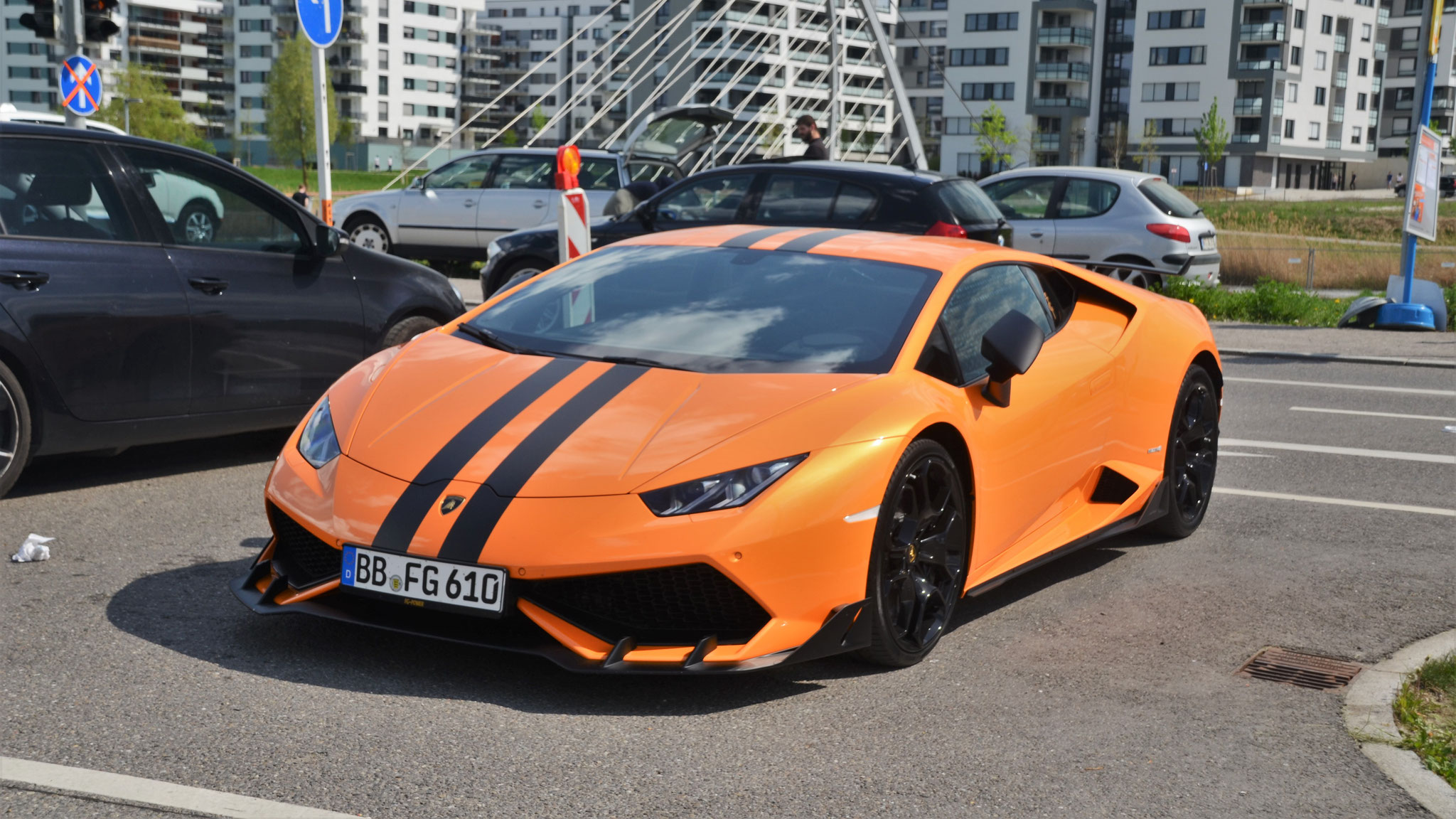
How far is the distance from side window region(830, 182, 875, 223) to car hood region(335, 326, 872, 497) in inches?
305

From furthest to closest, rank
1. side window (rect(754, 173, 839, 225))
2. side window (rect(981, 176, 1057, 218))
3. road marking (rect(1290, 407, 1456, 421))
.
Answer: side window (rect(981, 176, 1057, 218)), side window (rect(754, 173, 839, 225)), road marking (rect(1290, 407, 1456, 421))

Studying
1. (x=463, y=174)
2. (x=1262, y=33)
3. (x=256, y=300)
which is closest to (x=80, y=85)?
(x=463, y=174)

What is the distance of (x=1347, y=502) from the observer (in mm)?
7543

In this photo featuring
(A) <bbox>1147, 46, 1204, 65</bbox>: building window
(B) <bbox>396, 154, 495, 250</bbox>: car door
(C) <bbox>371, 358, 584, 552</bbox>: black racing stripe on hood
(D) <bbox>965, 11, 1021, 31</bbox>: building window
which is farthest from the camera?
(D) <bbox>965, 11, 1021, 31</bbox>: building window

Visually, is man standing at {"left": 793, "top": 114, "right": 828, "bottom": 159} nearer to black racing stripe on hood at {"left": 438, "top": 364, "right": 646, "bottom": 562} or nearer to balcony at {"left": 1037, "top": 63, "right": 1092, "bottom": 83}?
black racing stripe on hood at {"left": 438, "top": 364, "right": 646, "bottom": 562}

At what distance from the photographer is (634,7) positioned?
100625 millimetres

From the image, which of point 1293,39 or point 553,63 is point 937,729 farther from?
point 553,63

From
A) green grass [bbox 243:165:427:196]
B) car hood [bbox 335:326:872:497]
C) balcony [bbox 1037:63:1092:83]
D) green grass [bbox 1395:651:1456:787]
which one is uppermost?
balcony [bbox 1037:63:1092:83]

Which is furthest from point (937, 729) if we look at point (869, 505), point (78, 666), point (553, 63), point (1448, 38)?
point (553, 63)

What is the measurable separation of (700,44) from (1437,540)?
3998 inches

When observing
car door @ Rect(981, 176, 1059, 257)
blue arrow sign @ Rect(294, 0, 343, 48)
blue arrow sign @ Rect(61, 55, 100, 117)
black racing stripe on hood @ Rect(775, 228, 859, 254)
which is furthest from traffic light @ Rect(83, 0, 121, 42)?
black racing stripe on hood @ Rect(775, 228, 859, 254)

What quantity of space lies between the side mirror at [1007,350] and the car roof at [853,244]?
37 cm

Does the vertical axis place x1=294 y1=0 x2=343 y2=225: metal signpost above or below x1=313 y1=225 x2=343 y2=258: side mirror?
above

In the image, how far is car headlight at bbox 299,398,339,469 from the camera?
4.57 meters
